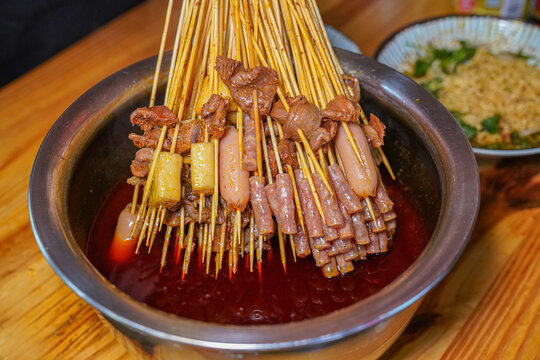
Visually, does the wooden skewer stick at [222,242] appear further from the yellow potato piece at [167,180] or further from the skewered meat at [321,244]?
the skewered meat at [321,244]

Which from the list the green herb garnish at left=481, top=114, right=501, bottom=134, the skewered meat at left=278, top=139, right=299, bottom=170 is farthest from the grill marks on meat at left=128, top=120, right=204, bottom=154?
the green herb garnish at left=481, top=114, right=501, bottom=134

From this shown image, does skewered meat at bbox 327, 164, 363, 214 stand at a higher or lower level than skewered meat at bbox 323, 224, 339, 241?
higher

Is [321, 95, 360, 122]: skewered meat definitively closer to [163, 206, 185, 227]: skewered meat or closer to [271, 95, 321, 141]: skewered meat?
[271, 95, 321, 141]: skewered meat

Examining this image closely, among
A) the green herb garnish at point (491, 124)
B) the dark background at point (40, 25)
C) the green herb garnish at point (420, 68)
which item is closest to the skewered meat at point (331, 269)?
the green herb garnish at point (491, 124)

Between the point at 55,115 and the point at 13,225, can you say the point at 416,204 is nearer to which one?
the point at 13,225

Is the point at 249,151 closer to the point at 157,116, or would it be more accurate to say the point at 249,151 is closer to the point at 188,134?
the point at 188,134

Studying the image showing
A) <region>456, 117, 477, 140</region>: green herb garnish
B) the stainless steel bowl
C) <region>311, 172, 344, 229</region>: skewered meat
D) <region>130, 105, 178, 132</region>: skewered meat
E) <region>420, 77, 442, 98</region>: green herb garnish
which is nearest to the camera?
the stainless steel bowl

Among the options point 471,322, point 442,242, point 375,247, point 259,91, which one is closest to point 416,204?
point 375,247
